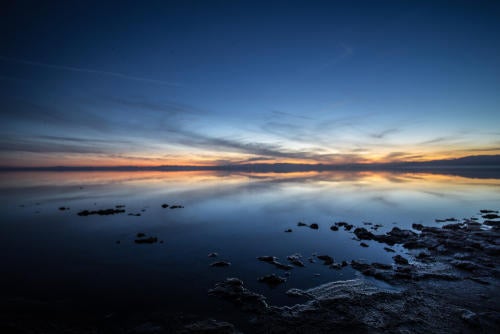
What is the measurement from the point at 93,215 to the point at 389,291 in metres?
33.0

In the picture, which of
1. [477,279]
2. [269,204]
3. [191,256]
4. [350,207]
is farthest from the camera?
[269,204]

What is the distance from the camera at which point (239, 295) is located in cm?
1191

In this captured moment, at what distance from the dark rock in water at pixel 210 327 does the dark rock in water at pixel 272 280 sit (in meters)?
4.10

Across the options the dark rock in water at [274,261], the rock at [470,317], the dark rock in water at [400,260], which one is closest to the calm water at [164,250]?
the dark rock in water at [274,261]

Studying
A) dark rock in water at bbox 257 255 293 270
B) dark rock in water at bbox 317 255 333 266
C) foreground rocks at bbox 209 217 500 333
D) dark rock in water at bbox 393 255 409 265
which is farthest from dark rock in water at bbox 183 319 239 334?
dark rock in water at bbox 393 255 409 265

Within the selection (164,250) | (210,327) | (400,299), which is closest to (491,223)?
(400,299)

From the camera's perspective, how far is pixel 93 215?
30.0 meters

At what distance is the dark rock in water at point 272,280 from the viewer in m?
13.3

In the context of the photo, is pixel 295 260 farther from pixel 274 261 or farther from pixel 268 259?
pixel 268 259

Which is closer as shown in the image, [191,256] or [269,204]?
[191,256]

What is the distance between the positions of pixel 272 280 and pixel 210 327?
4871 millimetres

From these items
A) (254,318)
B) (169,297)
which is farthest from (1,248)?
(254,318)

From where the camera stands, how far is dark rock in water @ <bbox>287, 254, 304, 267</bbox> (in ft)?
51.9

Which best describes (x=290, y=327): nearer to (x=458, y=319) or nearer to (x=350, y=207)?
(x=458, y=319)
